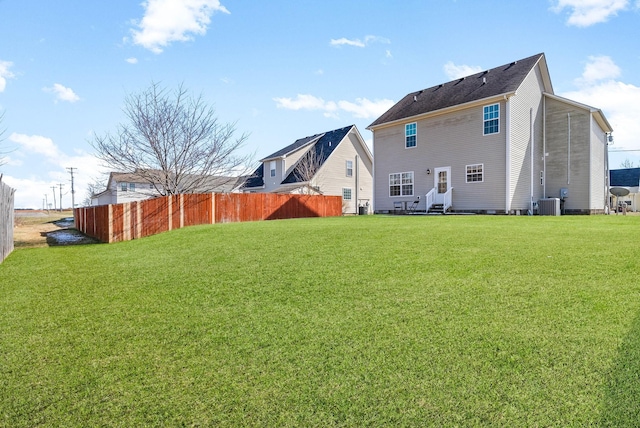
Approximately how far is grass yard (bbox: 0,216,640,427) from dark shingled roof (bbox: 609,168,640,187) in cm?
3563

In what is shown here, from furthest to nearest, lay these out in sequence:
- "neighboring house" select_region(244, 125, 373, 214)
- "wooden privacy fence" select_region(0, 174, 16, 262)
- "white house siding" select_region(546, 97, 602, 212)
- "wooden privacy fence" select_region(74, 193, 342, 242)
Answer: "neighboring house" select_region(244, 125, 373, 214)
"white house siding" select_region(546, 97, 602, 212)
"wooden privacy fence" select_region(74, 193, 342, 242)
"wooden privacy fence" select_region(0, 174, 16, 262)

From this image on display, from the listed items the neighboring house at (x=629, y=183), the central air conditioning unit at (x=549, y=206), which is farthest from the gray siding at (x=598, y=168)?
the neighboring house at (x=629, y=183)

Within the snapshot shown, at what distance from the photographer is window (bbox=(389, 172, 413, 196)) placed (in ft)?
61.2

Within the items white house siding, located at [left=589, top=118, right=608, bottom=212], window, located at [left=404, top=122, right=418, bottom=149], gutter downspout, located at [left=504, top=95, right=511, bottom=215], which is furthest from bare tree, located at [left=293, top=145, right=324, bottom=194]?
white house siding, located at [left=589, top=118, right=608, bottom=212]

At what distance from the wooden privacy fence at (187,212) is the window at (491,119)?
8808 millimetres

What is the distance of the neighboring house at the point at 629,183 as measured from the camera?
2933cm

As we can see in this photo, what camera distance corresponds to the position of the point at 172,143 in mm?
15445

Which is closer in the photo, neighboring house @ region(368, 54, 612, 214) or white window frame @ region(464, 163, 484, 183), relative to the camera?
neighboring house @ region(368, 54, 612, 214)

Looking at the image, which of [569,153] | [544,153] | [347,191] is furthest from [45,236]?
[569,153]

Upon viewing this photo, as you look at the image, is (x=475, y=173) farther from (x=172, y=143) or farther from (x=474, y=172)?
(x=172, y=143)

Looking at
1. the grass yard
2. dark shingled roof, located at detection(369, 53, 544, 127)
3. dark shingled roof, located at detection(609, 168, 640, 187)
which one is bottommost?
the grass yard

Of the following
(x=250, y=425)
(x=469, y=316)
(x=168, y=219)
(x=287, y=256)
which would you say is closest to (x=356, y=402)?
(x=250, y=425)

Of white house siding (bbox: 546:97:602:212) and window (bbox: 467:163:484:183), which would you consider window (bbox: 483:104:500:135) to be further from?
white house siding (bbox: 546:97:602:212)

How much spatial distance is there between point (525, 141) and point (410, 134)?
5491mm
